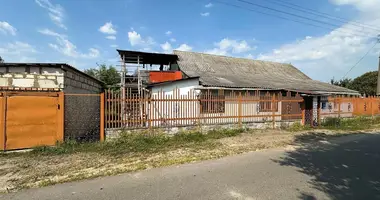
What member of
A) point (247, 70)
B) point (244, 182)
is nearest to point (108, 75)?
point (247, 70)

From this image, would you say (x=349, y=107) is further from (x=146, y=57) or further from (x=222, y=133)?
(x=146, y=57)

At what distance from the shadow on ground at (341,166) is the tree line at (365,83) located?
130ft

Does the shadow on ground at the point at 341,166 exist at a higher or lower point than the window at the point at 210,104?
lower

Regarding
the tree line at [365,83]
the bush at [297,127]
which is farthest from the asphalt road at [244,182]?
the tree line at [365,83]

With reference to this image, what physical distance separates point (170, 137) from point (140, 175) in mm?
3965

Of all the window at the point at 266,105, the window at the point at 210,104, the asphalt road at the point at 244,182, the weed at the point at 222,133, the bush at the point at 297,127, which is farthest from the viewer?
the window at the point at 266,105

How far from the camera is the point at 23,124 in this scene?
6383 mm

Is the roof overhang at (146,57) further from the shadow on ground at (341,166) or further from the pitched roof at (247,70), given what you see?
the shadow on ground at (341,166)

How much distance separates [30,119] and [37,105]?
0.45m

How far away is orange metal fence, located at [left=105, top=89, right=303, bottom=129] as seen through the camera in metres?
7.91

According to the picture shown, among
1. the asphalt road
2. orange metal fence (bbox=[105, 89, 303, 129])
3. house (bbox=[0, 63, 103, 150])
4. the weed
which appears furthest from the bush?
house (bbox=[0, 63, 103, 150])

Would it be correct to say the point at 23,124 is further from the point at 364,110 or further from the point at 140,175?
the point at 364,110

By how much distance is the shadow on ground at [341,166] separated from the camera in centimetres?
380

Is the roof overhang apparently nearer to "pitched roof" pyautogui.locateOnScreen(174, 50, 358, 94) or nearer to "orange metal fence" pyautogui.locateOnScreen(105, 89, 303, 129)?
"pitched roof" pyautogui.locateOnScreen(174, 50, 358, 94)
